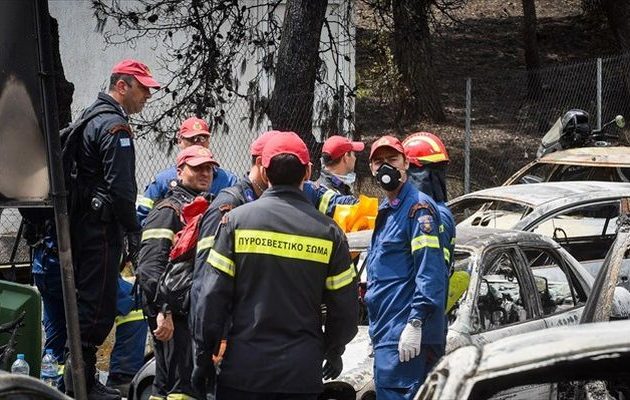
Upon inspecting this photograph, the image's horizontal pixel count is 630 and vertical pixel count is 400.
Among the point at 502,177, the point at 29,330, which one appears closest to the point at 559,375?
the point at 29,330

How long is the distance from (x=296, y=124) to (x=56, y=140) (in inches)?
287

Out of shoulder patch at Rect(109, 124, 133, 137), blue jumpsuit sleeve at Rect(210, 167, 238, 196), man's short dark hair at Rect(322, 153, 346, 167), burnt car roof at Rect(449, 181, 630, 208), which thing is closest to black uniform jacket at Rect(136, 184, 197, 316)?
shoulder patch at Rect(109, 124, 133, 137)

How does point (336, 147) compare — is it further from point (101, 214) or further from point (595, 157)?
point (595, 157)

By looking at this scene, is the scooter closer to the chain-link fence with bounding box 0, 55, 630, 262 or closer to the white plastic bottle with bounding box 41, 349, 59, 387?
the chain-link fence with bounding box 0, 55, 630, 262

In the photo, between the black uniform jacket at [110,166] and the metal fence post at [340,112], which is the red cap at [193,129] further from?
the metal fence post at [340,112]

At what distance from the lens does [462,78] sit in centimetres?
2586

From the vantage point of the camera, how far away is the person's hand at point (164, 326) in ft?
20.2

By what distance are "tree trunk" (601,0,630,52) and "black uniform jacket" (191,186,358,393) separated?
18.6 m

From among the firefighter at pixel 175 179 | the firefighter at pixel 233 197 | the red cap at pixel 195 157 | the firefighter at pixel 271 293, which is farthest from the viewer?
the firefighter at pixel 175 179

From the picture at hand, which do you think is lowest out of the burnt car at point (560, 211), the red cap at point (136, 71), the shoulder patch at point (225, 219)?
the burnt car at point (560, 211)

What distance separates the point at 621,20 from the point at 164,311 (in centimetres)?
1847

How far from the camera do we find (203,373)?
17.3 ft

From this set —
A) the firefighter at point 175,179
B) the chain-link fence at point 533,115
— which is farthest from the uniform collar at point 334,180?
the chain-link fence at point 533,115

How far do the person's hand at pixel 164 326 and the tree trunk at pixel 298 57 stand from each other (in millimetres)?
6656
